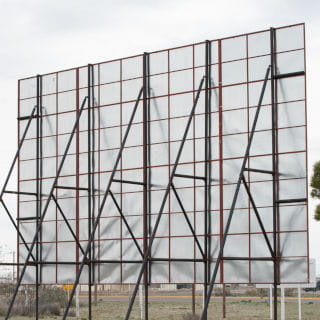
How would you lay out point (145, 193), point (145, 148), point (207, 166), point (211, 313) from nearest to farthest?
point (207, 166) < point (145, 193) < point (145, 148) < point (211, 313)

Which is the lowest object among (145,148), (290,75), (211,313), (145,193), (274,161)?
(211,313)

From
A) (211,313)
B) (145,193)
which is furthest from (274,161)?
(211,313)

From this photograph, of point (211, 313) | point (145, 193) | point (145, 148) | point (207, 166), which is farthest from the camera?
point (211, 313)

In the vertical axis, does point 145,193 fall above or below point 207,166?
below

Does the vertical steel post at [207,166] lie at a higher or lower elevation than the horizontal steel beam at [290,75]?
lower

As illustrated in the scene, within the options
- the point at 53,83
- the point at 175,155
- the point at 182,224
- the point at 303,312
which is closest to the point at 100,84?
the point at 53,83

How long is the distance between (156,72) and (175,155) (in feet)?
7.46

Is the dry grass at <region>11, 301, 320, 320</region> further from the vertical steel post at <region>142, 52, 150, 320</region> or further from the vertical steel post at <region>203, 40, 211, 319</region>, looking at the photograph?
the vertical steel post at <region>203, 40, 211, 319</region>

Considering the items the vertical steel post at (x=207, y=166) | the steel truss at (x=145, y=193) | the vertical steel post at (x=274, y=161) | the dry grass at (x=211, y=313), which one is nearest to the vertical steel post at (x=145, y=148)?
the steel truss at (x=145, y=193)

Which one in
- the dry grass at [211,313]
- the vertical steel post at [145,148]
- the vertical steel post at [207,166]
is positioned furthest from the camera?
the dry grass at [211,313]

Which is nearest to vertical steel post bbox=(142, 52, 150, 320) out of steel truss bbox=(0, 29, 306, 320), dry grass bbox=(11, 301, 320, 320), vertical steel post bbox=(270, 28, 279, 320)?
steel truss bbox=(0, 29, 306, 320)

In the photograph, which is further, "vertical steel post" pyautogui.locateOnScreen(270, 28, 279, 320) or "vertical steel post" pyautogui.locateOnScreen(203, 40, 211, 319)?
"vertical steel post" pyautogui.locateOnScreen(203, 40, 211, 319)

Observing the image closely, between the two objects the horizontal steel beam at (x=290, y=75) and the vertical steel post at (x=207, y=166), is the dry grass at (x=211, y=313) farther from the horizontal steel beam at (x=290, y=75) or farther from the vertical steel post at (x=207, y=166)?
the horizontal steel beam at (x=290, y=75)

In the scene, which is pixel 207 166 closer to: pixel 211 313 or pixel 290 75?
pixel 290 75
